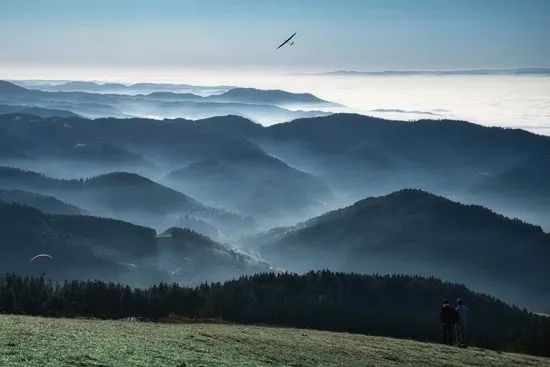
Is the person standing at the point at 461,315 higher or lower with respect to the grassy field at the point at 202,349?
higher

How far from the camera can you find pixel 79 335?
4341cm

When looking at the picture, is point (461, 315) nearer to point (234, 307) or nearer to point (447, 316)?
point (447, 316)

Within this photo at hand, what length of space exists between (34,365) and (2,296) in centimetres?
9952

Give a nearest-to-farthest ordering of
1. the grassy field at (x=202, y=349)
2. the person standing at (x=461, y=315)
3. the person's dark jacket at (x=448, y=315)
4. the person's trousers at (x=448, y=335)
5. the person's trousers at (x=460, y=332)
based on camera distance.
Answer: the grassy field at (x=202, y=349) < the person's dark jacket at (x=448, y=315) < the person standing at (x=461, y=315) < the person's trousers at (x=448, y=335) < the person's trousers at (x=460, y=332)

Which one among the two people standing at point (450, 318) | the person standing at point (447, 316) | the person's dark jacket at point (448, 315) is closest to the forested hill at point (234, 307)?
the two people standing at point (450, 318)

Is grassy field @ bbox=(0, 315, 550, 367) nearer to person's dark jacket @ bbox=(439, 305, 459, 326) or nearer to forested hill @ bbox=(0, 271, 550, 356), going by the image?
person's dark jacket @ bbox=(439, 305, 459, 326)

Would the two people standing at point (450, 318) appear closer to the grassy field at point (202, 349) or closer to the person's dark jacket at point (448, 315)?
the person's dark jacket at point (448, 315)

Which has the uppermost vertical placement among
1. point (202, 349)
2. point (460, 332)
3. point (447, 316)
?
point (447, 316)

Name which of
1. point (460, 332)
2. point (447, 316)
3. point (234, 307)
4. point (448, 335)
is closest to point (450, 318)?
point (447, 316)

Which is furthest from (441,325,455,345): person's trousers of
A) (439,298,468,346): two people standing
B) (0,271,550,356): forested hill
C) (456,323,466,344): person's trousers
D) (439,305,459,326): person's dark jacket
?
(0,271,550,356): forested hill

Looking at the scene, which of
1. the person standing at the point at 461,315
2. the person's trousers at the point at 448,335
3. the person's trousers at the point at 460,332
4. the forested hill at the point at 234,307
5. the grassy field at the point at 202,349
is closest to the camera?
the grassy field at the point at 202,349

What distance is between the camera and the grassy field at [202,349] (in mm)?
35719

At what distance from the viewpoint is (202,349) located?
43500 mm

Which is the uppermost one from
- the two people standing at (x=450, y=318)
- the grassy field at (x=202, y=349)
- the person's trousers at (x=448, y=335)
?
the two people standing at (x=450, y=318)
